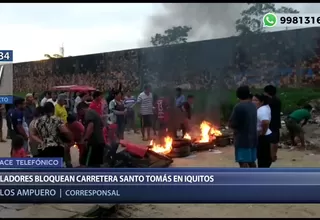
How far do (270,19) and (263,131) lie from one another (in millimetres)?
1559

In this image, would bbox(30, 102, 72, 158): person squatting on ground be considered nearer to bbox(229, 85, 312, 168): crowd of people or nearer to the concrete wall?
the concrete wall

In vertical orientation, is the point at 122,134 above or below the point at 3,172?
above

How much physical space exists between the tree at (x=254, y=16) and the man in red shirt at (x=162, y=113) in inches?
50.0

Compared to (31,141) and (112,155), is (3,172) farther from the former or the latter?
(112,155)

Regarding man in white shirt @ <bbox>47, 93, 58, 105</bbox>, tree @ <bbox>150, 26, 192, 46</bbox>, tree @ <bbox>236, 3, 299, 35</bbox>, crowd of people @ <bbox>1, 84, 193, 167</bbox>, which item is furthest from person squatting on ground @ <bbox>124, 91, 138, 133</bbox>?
tree @ <bbox>236, 3, 299, 35</bbox>

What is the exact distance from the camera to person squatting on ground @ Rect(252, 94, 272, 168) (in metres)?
4.91

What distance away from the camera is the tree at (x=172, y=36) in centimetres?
448

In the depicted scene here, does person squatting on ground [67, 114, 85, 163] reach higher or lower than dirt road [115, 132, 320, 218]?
higher

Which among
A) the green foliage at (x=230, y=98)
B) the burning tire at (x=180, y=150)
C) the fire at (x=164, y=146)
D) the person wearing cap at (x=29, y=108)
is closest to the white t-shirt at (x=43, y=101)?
the person wearing cap at (x=29, y=108)

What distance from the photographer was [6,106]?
4422 mm

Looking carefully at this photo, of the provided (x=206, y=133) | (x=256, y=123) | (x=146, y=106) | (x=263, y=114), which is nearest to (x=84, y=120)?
(x=146, y=106)

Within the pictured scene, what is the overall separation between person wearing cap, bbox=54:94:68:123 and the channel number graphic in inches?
99.6

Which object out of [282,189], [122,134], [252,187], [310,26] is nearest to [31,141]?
[122,134]

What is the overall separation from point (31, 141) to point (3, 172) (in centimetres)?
52
